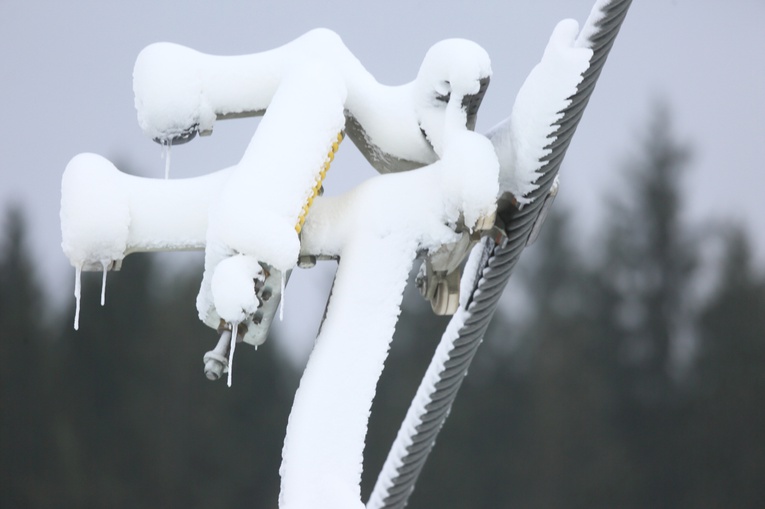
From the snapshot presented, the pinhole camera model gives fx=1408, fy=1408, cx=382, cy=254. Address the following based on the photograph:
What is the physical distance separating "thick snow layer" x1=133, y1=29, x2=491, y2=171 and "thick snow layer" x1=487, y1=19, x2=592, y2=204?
5 cm

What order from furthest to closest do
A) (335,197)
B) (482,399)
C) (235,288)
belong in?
(482,399) < (335,197) < (235,288)

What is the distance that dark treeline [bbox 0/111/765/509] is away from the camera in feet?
18.9

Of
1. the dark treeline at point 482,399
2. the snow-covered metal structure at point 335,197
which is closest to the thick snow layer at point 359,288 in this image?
the snow-covered metal structure at point 335,197

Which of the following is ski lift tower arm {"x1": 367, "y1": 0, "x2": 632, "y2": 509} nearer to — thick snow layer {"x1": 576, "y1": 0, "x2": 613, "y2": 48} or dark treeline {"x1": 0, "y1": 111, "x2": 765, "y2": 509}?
thick snow layer {"x1": 576, "y1": 0, "x2": 613, "y2": 48}

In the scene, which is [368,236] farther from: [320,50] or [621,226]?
[621,226]

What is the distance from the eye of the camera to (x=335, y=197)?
0.89 meters

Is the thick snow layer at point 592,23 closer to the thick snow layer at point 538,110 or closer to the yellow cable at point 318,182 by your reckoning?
the thick snow layer at point 538,110

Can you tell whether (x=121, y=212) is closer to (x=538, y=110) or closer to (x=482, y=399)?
(x=538, y=110)

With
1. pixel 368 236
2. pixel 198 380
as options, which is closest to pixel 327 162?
pixel 368 236

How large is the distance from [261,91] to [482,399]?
5.10 meters

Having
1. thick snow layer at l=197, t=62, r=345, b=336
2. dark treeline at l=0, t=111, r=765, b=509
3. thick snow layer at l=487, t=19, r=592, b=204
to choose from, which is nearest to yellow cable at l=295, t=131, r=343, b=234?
thick snow layer at l=197, t=62, r=345, b=336

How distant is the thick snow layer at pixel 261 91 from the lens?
2.96ft

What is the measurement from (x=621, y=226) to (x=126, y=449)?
7.90 ft

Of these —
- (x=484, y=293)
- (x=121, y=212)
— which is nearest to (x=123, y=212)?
(x=121, y=212)
